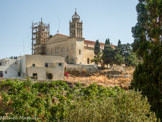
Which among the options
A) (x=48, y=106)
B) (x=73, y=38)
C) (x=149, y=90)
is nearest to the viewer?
(x=48, y=106)

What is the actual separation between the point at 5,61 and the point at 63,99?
2781 cm

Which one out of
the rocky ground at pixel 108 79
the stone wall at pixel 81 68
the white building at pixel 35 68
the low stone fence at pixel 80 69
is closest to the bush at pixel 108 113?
the rocky ground at pixel 108 79

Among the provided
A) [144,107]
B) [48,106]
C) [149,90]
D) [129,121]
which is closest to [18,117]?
[48,106]

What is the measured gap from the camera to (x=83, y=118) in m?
4.38

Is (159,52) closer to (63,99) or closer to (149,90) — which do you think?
(149,90)

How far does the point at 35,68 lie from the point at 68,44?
17575 millimetres

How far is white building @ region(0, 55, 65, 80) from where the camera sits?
27.1m

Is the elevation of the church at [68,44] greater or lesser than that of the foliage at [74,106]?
greater

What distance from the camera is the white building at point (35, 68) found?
27.1 m

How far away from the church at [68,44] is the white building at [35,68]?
37.0ft

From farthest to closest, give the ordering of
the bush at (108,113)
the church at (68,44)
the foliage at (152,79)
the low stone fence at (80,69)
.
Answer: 1. the church at (68,44)
2. the low stone fence at (80,69)
3. the foliage at (152,79)
4. the bush at (108,113)

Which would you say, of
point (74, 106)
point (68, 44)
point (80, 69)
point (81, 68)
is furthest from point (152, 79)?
point (68, 44)

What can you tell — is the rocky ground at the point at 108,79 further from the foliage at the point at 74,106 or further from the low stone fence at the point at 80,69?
the foliage at the point at 74,106

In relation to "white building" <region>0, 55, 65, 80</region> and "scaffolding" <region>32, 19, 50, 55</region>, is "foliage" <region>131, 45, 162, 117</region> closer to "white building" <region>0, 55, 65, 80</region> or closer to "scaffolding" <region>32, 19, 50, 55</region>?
"white building" <region>0, 55, 65, 80</region>
